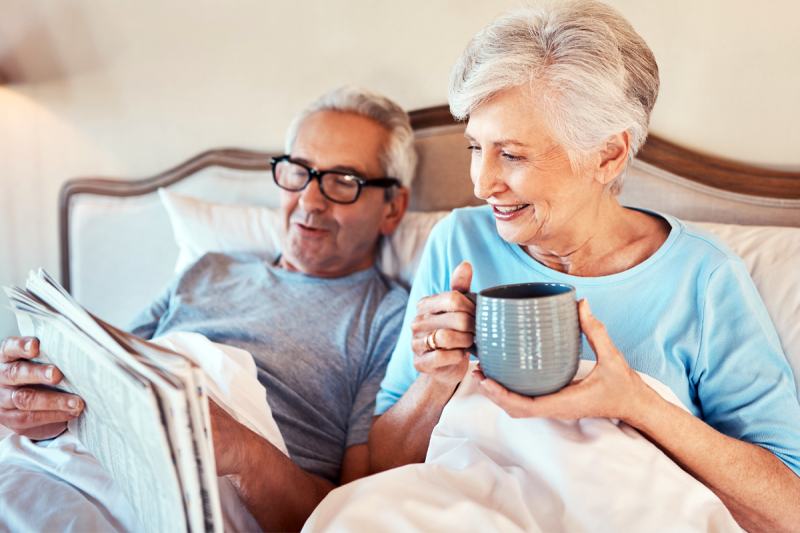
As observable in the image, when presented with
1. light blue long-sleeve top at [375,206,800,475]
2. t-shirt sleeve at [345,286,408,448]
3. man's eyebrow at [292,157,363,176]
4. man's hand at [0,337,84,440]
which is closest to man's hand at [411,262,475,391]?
light blue long-sleeve top at [375,206,800,475]

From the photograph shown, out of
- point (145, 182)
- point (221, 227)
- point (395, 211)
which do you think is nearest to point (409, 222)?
point (395, 211)

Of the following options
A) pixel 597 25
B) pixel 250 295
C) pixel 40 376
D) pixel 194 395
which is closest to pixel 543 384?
pixel 194 395

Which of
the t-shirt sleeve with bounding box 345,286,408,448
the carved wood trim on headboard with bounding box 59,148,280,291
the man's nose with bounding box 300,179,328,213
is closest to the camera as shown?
the t-shirt sleeve with bounding box 345,286,408,448

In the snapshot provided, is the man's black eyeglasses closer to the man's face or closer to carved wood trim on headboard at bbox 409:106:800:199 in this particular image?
the man's face

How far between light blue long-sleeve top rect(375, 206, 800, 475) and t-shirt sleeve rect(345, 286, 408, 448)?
47 cm

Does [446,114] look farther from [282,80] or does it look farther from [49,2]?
[49,2]

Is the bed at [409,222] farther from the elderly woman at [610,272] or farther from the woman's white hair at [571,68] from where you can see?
the woman's white hair at [571,68]

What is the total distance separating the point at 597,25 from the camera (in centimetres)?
88

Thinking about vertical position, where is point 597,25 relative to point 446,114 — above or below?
above

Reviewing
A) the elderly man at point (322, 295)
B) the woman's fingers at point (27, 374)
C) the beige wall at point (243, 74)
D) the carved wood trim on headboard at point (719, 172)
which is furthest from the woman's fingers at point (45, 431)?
the carved wood trim on headboard at point (719, 172)

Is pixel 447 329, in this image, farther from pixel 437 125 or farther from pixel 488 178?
pixel 437 125

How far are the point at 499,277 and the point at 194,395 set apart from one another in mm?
711

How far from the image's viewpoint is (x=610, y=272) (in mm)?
1028

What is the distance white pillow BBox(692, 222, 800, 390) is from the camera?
1025mm
